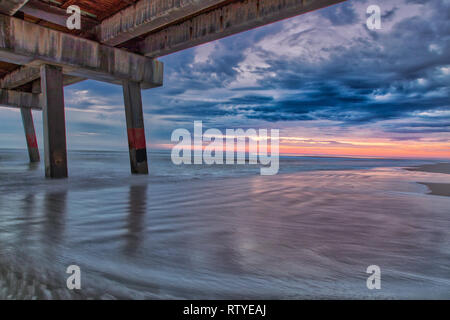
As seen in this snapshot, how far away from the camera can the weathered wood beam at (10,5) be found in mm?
5305

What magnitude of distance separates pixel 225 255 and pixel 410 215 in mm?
3026

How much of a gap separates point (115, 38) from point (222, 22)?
327 centimetres

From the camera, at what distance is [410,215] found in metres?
3.40

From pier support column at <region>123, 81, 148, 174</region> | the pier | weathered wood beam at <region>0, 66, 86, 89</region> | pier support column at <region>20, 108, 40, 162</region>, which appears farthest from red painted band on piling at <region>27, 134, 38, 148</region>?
pier support column at <region>123, 81, 148, 174</region>

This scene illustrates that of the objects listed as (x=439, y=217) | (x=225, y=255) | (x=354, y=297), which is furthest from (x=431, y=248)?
(x=225, y=255)

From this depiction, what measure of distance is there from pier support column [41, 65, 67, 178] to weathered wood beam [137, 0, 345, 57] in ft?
9.80

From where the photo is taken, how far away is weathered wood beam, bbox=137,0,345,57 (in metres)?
5.32

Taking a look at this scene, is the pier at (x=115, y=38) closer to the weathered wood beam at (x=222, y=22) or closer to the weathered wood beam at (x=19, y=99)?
the weathered wood beam at (x=222, y=22)

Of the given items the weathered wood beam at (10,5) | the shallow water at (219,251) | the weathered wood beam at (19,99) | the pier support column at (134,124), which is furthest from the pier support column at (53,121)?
the weathered wood beam at (19,99)

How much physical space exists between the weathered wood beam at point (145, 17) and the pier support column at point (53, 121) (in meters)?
1.85

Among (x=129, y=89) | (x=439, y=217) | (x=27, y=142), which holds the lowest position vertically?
(x=439, y=217)

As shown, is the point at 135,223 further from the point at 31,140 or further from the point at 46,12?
the point at 31,140
